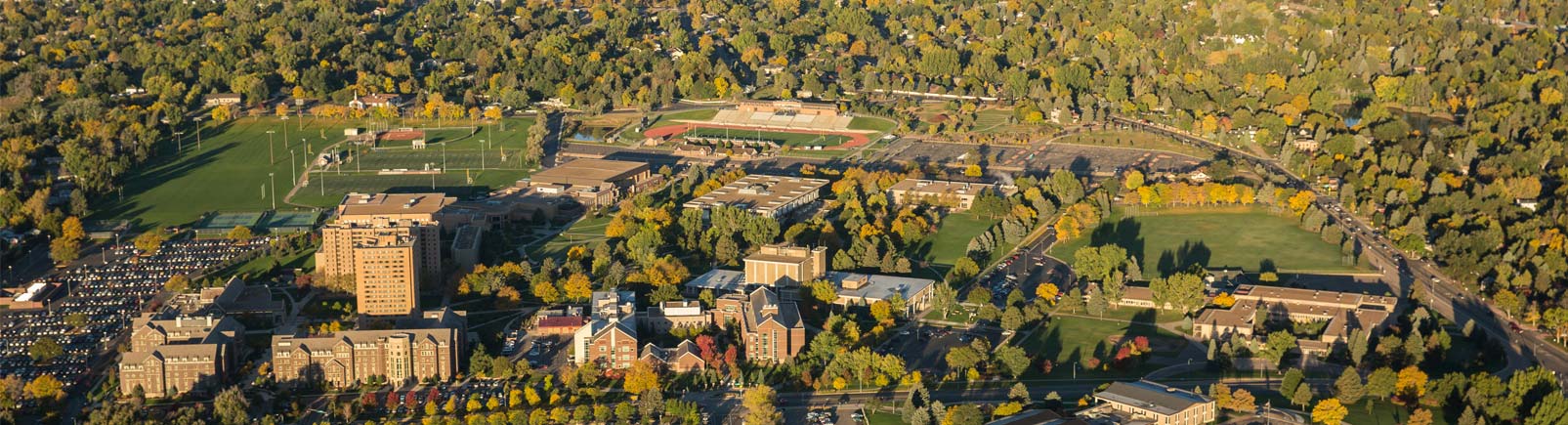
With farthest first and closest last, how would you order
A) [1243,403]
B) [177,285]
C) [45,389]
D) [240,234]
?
1. [240,234]
2. [177,285]
3. [45,389]
4. [1243,403]

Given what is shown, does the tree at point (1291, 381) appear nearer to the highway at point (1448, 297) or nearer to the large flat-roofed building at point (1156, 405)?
the large flat-roofed building at point (1156, 405)

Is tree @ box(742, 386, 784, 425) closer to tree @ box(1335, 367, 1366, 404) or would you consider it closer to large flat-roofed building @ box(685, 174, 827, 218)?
tree @ box(1335, 367, 1366, 404)

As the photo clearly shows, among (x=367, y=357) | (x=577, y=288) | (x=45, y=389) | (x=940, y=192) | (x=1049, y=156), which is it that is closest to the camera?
(x=45, y=389)

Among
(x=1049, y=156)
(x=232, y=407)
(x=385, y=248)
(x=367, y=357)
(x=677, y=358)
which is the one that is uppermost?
(x=385, y=248)

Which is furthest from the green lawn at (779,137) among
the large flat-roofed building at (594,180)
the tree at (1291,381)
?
the tree at (1291,381)

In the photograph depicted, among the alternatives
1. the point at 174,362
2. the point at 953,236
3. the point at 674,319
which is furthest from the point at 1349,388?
the point at 174,362

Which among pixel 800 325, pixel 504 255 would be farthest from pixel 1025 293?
Answer: pixel 504 255

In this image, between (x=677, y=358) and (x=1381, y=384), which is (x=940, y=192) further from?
(x=1381, y=384)

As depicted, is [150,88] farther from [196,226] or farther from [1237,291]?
[1237,291]
